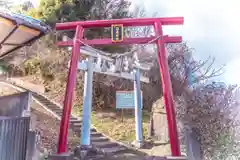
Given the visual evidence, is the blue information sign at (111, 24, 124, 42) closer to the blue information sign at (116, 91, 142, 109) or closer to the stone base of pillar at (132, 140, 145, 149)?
the blue information sign at (116, 91, 142, 109)

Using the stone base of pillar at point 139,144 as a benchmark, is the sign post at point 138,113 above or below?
above

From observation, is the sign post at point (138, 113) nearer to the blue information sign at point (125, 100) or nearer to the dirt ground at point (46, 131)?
the blue information sign at point (125, 100)

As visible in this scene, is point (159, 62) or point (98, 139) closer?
point (159, 62)

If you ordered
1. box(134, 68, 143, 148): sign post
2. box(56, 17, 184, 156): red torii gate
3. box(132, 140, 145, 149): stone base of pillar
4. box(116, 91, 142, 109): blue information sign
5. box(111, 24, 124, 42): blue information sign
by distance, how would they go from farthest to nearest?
1. box(116, 91, 142, 109): blue information sign
2. box(134, 68, 143, 148): sign post
3. box(132, 140, 145, 149): stone base of pillar
4. box(111, 24, 124, 42): blue information sign
5. box(56, 17, 184, 156): red torii gate

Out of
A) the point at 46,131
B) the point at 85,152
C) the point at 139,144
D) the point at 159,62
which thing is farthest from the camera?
the point at 139,144

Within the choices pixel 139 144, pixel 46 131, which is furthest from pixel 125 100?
pixel 46 131

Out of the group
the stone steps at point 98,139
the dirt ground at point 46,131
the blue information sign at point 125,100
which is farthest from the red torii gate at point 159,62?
the blue information sign at point 125,100

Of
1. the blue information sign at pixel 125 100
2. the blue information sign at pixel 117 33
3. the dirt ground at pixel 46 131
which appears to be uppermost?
the blue information sign at pixel 117 33

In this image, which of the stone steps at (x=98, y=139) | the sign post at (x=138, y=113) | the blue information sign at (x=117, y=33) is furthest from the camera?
the sign post at (x=138, y=113)

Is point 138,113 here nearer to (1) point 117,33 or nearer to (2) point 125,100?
(2) point 125,100

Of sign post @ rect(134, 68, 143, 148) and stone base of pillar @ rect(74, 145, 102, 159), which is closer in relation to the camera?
stone base of pillar @ rect(74, 145, 102, 159)

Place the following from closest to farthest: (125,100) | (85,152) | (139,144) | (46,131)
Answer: (85,152)
(46,131)
(139,144)
(125,100)

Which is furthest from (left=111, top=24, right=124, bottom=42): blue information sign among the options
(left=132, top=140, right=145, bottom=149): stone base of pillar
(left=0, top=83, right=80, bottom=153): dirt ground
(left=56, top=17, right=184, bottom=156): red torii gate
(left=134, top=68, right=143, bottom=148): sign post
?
(left=132, top=140, right=145, bottom=149): stone base of pillar

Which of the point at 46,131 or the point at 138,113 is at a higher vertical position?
the point at 138,113
